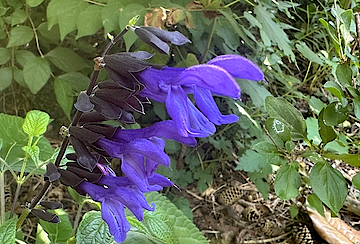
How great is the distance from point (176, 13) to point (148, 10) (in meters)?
0.10

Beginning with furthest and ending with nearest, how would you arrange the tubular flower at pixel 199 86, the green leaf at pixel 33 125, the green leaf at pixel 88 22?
the green leaf at pixel 88 22 < the green leaf at pixel 33 125 < the tubular flower at pixel 199 86

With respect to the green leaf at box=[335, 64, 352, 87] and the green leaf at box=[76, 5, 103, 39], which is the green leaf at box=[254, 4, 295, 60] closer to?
the green leaf at box=[335, 64, 352, 87]

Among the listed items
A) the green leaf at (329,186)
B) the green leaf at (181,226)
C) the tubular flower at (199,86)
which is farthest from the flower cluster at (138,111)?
the green leaf at (329,186)

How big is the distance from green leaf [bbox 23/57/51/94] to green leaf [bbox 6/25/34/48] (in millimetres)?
59

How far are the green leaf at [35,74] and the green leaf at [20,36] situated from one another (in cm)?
6

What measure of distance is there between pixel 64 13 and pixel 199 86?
0.64 m

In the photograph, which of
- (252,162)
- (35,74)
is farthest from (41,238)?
(252,162)

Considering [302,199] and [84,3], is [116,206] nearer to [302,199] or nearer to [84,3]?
[84,3]

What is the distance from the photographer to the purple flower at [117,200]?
453 mm

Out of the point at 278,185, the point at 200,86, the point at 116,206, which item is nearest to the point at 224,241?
the point at 278,185

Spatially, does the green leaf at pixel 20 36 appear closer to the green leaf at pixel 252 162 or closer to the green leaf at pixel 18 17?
the green leaf at pixel 18 17

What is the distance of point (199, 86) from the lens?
1.28ft

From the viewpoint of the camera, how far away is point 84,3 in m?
0.93

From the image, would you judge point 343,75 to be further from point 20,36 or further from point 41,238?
point 20,36
